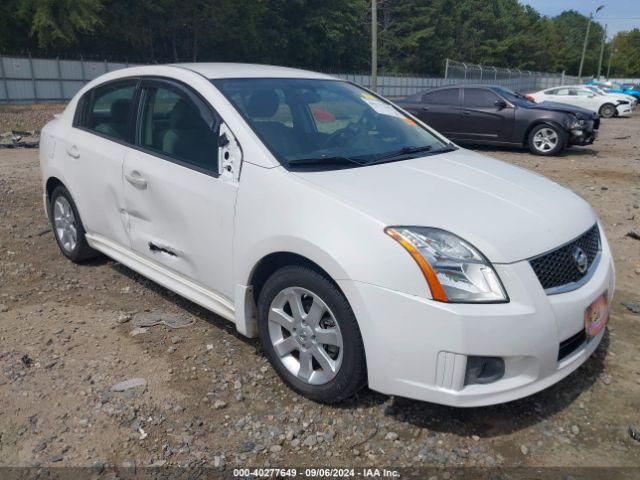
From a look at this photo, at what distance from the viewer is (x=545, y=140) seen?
11586 millimetres

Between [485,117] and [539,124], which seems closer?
[539,124]

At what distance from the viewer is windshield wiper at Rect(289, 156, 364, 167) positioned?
3014 mm

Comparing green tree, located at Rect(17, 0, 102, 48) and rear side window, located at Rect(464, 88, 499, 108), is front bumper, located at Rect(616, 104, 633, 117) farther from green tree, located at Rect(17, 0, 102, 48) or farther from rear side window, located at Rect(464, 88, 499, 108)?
green tree, located at Rect(17, 0, 102, 48)

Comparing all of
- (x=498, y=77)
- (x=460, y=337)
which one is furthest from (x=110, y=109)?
(x=498, y=77)

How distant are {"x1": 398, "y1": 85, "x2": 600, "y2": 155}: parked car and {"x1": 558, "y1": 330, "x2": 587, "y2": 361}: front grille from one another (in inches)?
382

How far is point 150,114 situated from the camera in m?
3.75

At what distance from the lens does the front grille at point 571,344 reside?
103 inches

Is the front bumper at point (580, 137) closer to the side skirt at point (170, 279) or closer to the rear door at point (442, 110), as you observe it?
the rear door at point (442, 110)

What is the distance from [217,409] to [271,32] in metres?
48.9

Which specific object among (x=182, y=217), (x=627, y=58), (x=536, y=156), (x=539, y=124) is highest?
(x=627, y=58)

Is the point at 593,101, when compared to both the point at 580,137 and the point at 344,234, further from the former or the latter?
the point at 344,234

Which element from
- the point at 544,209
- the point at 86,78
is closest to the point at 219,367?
the point at 544,209

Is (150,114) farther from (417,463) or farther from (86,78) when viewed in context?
(86,78)

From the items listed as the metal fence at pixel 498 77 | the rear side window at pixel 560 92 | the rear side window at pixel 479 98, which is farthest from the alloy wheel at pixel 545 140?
the metal fence at pixel 498 77
